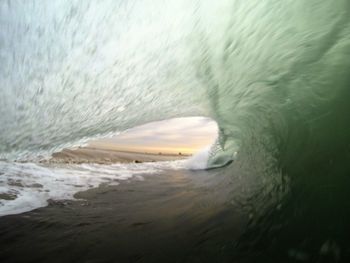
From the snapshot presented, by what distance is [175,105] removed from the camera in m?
5.04

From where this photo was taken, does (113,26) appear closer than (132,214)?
Yes

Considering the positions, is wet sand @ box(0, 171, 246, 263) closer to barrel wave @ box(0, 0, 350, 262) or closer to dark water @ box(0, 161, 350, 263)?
dark water @ box(0, 161, 350, 263)

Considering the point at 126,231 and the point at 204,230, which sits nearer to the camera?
the point at 204,230

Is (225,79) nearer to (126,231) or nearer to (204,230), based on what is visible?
(204,230)

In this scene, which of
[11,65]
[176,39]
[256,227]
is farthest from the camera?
[11,65]

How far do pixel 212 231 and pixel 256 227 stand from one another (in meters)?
0.38

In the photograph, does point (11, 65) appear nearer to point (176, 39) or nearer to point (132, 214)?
point (176, 39)

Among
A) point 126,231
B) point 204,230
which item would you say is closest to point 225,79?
point 204,230

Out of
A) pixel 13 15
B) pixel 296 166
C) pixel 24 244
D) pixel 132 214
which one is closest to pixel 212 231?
pixel 296 166

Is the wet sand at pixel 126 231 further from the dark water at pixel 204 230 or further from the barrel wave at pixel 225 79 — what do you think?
the barrel wave at pixel 225 79

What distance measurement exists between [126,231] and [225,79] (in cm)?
222

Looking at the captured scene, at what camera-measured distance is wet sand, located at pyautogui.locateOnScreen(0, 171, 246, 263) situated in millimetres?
2180

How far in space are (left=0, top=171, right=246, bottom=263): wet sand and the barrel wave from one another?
0.99 feet

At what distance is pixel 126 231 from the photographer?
2.78 metres
